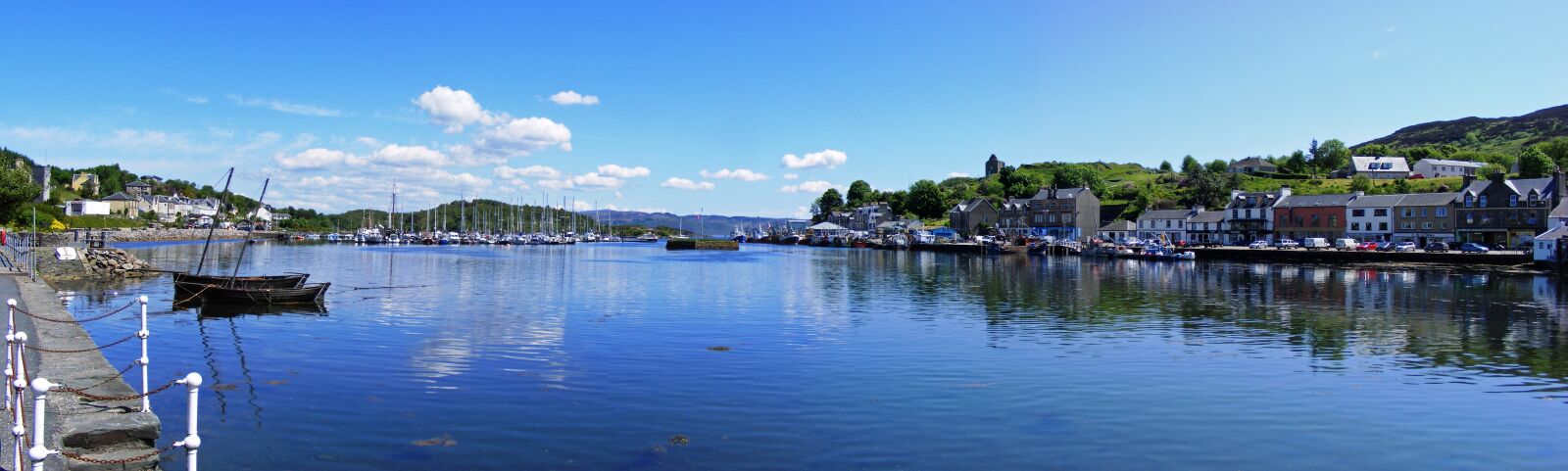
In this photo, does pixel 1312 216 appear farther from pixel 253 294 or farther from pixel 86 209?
pixel 86 209

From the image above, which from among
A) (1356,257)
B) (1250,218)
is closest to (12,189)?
(1356,257)

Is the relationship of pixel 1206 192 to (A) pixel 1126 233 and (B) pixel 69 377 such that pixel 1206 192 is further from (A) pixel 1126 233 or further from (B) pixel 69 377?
(B) pixel 69 377

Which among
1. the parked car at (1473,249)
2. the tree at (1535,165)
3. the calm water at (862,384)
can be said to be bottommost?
the calm water at (862,384)

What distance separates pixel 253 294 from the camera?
3569cm

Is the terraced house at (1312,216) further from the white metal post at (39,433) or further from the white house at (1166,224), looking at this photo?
the white metal post at (39,433)

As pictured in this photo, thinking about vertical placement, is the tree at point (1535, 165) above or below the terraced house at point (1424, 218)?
above

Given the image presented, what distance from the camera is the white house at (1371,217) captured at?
10919 cm

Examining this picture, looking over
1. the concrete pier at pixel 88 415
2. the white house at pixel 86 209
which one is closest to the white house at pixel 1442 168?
the concrete pier at pixel 88 415

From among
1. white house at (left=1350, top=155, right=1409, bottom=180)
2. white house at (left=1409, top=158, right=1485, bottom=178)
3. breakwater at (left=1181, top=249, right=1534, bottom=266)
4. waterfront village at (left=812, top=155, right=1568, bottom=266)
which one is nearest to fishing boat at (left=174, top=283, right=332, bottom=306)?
waterfront village at (left=812, top=155, right=1568, bottom=266)

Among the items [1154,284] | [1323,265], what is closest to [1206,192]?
[1323,265]

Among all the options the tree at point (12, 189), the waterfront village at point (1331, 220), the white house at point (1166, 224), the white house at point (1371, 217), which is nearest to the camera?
the tree at point (12, 189)

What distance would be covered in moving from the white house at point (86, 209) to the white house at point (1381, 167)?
249m

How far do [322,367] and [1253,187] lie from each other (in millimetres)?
191331

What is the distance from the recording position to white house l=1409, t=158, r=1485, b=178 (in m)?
180
